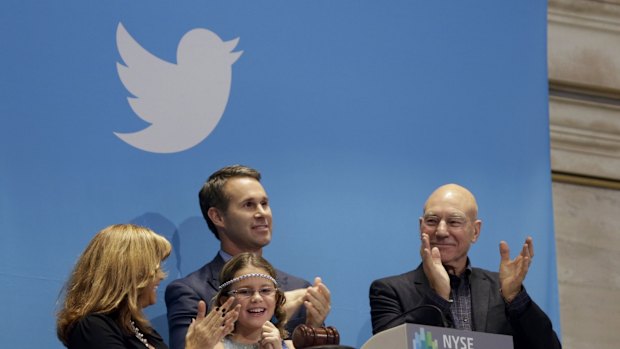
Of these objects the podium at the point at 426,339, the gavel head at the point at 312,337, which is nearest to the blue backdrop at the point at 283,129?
the gavel head at the point at 312,337

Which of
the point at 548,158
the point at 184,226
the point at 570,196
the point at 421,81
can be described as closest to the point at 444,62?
the point at 421,81

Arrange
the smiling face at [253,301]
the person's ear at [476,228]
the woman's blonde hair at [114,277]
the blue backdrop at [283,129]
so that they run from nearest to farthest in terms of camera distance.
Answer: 1. the woman's blonde hair at [114,277]
2. the smiling face at [253,301]
3. the blue backdrop at [283,129]
4. the person's ear at [476,228]

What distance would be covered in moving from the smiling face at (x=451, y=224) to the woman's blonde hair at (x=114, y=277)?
118 cm

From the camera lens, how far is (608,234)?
5715 mm

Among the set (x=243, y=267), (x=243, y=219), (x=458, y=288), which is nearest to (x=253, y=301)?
(x=243, y=267)

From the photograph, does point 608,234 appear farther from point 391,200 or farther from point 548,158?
point 391,200

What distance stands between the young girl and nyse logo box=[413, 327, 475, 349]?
767 millimetres

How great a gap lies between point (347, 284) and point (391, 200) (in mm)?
430

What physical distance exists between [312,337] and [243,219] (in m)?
1.16

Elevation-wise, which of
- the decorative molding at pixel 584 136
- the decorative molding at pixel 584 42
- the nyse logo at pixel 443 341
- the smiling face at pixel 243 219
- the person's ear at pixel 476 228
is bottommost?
the nyse logo at pixel 443 341

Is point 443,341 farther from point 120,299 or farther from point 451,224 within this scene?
point 451,224

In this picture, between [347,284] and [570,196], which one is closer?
[347,284]

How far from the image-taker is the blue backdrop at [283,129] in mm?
4316

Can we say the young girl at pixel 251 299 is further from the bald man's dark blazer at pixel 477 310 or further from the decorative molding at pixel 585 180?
the decorative molding at pixel 585 180
